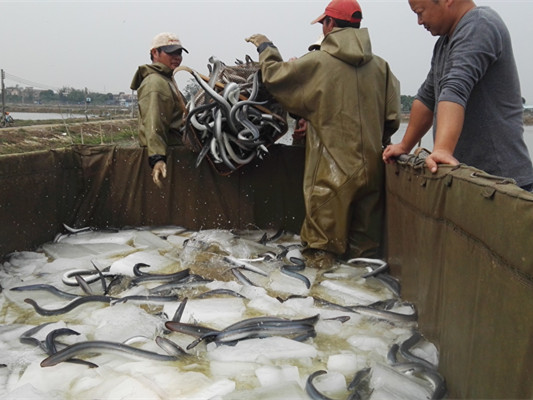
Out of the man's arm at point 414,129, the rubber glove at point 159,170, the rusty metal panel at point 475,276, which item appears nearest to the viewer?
the rusty metal panel at point 475,276

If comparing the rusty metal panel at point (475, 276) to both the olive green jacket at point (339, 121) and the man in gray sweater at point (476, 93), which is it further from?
the olive green jacket at point (339, 121)

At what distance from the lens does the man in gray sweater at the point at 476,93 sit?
8.94 ft

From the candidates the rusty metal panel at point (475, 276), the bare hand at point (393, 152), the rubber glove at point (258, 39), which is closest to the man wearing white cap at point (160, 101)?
the rubber glove at point (258, 39)

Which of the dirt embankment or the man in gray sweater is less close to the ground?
the man in gray sweater

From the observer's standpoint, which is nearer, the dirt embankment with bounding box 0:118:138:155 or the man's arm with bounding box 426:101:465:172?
the man's arm with bounding box 426:101:465:172

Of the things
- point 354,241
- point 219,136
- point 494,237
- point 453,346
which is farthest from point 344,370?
point 219,136

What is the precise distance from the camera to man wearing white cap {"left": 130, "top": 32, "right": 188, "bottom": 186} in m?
4.79

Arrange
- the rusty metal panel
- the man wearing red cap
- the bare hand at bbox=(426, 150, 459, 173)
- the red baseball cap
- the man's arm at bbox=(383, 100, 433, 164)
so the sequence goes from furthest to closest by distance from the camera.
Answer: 1. the red baseball cap
2. the man wearing red cap
3. the man's arm at bbox=(383, 100, 433, 164)
4. the bare hand at bbox=(426, 150, 459, 173)
5. the rusty metal panel

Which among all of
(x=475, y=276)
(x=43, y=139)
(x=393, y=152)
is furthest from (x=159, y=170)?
(x=43, y=139)

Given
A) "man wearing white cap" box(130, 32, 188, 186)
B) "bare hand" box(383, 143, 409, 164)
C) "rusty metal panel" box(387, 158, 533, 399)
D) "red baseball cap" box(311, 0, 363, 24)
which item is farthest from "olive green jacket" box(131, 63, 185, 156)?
"rusty metal panel" box(387, 158, 533, 399)

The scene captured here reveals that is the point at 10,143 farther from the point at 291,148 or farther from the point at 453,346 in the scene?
the point at 453,346

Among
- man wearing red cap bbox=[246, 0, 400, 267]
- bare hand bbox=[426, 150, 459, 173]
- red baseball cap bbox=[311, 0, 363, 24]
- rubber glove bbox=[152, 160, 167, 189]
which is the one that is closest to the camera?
bare hand bbox=[426, 150, 459, 173]

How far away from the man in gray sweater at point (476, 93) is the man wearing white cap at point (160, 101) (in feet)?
8.93

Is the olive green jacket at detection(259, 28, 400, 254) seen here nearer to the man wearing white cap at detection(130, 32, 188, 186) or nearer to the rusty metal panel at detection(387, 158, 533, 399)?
the rusty metal panel at detection(387, 158, 533, 399)
